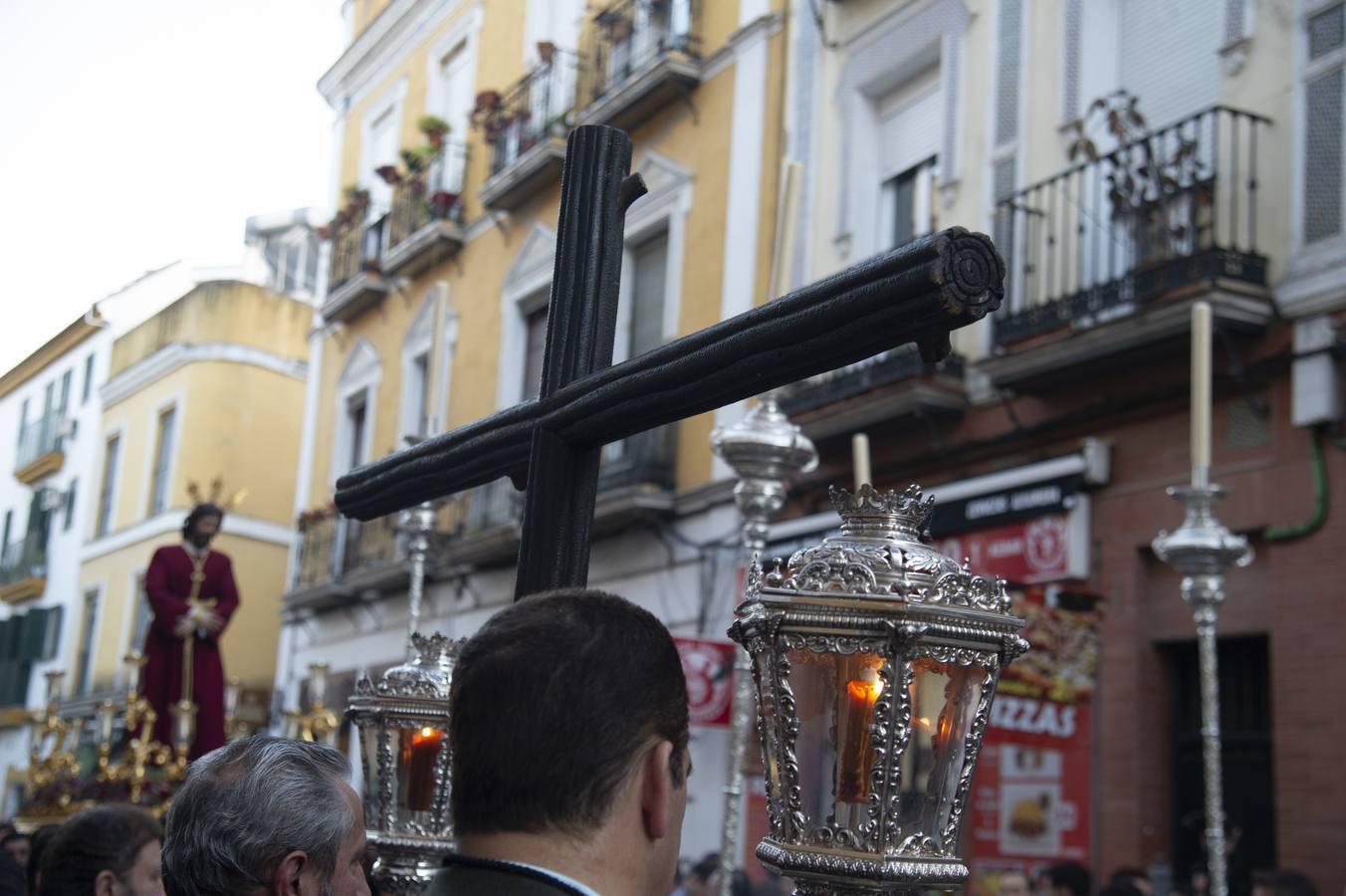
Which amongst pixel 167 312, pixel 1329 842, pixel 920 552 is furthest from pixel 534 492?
pixel 167 312

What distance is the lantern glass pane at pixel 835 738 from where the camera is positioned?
180 cm

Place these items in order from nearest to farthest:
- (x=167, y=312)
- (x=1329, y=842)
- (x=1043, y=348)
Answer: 1. (x=1329, y=842)
2. (x=1043, y=348)
3. (x=167, y=312)

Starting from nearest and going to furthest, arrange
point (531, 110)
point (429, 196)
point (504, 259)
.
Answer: point (531, 110), point (504, 259), point (429, 196)

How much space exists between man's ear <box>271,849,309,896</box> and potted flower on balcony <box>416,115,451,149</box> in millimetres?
16340

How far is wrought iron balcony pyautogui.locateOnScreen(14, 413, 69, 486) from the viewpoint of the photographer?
102ft

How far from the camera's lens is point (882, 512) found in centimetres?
188

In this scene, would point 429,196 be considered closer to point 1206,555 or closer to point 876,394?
point 876,394

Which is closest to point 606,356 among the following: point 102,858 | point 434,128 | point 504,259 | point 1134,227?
point 102,858

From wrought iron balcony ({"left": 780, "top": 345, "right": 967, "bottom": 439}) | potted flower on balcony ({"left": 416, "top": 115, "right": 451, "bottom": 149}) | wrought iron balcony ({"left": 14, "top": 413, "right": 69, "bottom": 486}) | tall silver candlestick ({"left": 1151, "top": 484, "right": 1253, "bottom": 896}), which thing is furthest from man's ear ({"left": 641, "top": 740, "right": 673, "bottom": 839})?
wrought iron balcony ({"left": 14, "top": 413, "right": 69, "bottom": 486})

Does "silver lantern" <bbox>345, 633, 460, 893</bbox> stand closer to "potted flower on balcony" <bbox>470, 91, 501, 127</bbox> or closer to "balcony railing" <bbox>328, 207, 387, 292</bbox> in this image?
"potted flower on balcony" <bbox>470, 91, 501, 127</bbox>

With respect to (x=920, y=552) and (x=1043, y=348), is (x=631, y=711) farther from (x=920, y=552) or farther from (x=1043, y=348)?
(x=1043, y=348)

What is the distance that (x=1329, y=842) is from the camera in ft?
26.5

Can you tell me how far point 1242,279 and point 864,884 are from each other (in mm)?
7503

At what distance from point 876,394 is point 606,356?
880 cm
